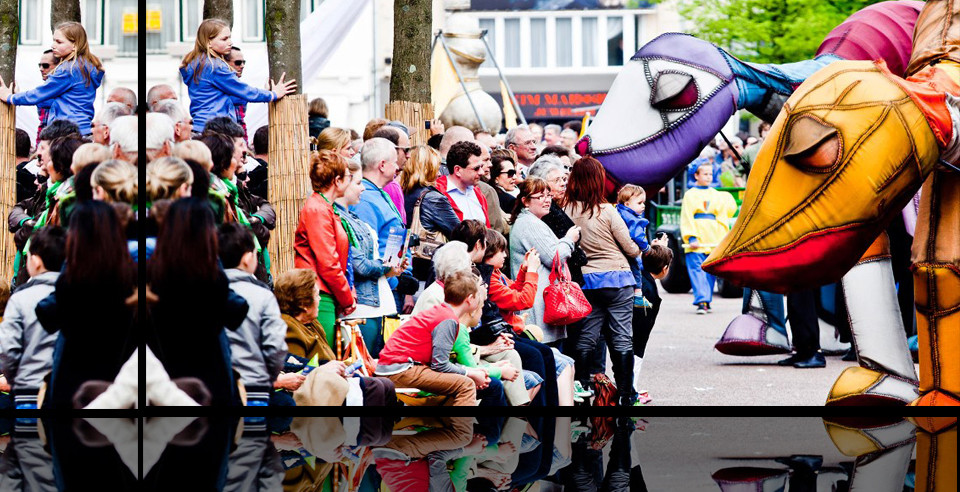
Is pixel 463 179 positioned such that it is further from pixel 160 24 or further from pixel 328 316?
pixel 160 24

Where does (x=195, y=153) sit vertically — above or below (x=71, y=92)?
below

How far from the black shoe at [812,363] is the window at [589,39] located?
3.80 m

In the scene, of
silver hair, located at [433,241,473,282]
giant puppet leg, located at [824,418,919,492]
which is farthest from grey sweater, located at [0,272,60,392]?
giant puppet leg, located at [824,418,919,492]

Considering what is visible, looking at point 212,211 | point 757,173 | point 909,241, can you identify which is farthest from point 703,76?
point 909,241

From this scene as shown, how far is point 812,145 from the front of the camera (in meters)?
7.22

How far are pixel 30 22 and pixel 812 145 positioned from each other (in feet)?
A: 12.2

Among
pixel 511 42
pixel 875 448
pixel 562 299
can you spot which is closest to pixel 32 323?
pixel 562 299

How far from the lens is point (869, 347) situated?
795 cm

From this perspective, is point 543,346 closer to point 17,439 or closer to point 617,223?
point 617,223

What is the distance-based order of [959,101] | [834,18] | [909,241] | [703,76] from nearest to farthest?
[959,101] → [703,76] → [909,241] → [834,18]

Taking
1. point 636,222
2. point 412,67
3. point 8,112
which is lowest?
point 636,222

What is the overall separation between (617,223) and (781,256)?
8.79 feet

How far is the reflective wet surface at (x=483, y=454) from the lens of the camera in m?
6.46

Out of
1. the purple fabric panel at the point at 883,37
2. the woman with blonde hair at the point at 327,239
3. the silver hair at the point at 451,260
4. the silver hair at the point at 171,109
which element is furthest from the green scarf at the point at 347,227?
the purple fabric panel at the point at 883,37
